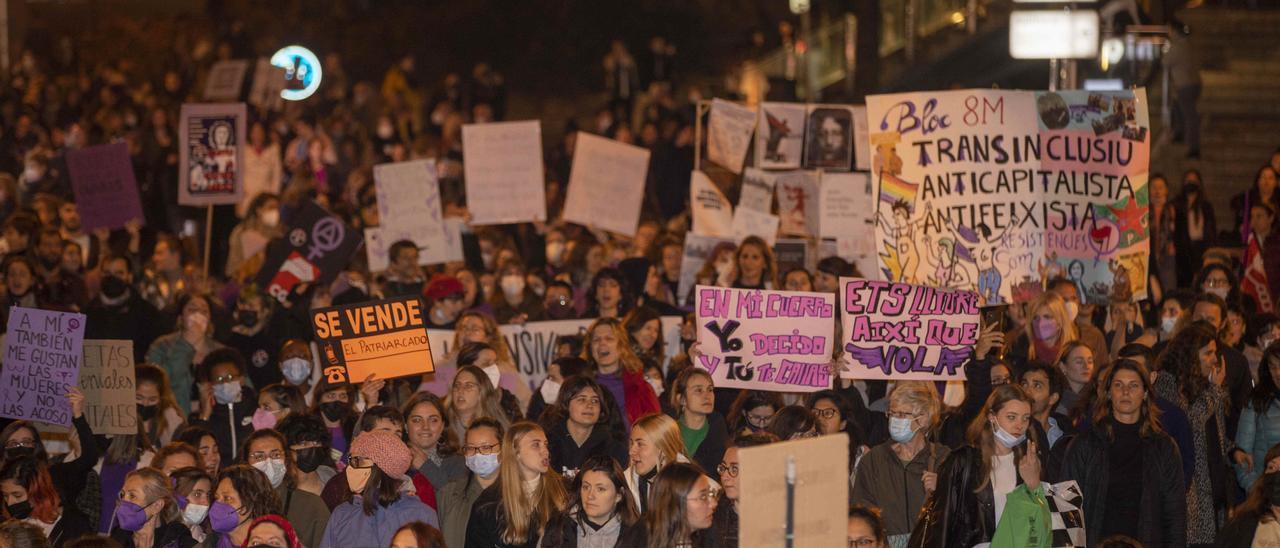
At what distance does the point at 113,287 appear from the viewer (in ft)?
41.2

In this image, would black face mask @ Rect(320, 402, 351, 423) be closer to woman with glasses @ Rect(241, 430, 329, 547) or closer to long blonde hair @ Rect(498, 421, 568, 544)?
woman with glasses @ Rect(241, 430, 329, 547)

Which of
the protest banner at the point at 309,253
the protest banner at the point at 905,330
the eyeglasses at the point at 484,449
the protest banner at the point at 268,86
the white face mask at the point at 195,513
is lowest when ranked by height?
the white face mask at the point at 195,513

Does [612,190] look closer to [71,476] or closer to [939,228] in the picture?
[939,228]

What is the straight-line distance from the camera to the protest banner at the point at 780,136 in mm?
15234

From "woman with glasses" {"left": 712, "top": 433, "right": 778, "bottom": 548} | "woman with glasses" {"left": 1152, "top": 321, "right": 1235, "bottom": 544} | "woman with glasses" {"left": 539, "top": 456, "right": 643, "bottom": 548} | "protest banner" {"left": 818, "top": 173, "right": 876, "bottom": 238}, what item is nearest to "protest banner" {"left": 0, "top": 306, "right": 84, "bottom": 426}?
"woman with glasses" {"left": 539, "top": 456, "right": 643, "bottom": 548}

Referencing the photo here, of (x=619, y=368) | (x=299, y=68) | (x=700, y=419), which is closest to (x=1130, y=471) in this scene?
(x=700, y=419)

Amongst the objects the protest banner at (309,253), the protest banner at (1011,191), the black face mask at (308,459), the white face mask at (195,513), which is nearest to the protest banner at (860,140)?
the protest banner at (1011,191)

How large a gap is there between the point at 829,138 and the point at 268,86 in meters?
9.53

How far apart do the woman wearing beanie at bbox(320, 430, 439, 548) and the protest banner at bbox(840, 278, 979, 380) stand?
311 cm

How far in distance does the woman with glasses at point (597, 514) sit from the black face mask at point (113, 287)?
560 centimetres

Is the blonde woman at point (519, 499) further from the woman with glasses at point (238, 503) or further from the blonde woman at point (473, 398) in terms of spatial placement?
the blonde woman at point (473, 398)

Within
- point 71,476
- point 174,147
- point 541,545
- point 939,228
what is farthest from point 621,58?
point 541,545

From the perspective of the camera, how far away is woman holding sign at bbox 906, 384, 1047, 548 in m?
8.13

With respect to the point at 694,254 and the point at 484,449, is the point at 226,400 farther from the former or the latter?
the point at 694,254
